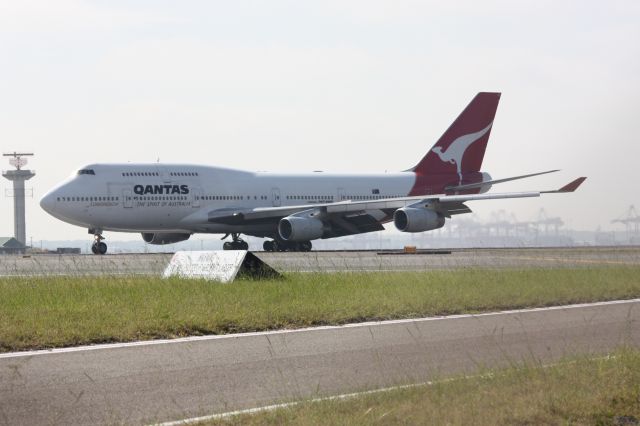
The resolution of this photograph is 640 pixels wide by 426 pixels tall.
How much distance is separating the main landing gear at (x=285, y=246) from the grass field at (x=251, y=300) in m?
21.6

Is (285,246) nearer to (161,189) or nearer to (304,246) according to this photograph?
(304,246)

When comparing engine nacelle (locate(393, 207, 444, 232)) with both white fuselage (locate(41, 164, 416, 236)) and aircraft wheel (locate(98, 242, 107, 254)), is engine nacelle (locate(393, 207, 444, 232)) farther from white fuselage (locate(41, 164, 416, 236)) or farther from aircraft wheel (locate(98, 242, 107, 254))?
aircraft wheel (locate(98, 242, 107, 254))

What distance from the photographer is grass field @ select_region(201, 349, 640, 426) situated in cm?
724

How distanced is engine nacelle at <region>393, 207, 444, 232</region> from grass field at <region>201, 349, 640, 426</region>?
3133cm

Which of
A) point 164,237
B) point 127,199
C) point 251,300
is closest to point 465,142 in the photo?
point 164,237

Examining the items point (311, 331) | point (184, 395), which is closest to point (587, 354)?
point (311, 331)

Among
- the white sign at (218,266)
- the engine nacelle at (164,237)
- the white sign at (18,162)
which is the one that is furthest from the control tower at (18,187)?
the white sign at (218,266)

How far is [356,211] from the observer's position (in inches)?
1718

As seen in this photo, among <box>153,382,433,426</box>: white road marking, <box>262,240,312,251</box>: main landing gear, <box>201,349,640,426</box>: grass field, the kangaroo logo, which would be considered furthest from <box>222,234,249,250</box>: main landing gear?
<box>153,382,433,426</box>: white road marking

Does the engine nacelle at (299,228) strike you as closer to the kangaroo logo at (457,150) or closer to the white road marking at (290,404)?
the kangaroo logo at (457,150)

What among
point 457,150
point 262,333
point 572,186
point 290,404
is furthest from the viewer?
point 457,150

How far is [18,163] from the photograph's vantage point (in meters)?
102

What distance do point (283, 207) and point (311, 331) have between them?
30.4 m

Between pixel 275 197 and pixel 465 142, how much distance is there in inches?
468
